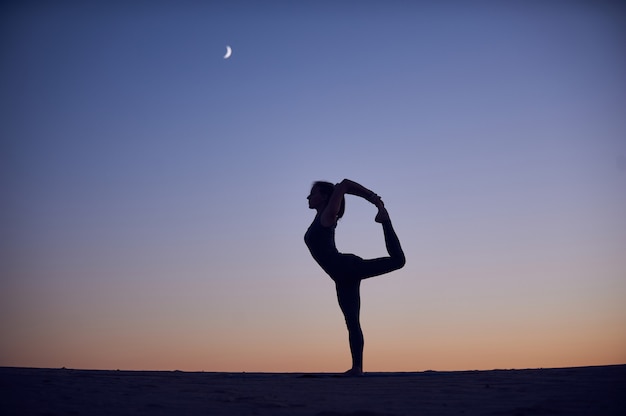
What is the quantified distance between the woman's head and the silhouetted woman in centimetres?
17

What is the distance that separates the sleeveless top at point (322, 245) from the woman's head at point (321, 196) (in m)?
0.25

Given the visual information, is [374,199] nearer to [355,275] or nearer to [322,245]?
[322,245]

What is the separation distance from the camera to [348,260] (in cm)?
801

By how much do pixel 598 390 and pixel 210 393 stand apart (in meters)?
3.39

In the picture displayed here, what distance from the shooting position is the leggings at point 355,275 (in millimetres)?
7988

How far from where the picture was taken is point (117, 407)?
17.4 feet

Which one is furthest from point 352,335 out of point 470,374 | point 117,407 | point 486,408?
point 117,407

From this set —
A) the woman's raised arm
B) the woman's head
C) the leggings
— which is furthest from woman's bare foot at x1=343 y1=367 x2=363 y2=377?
the woman's head

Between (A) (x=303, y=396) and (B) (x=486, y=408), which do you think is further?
(A) (x=303, y=396)

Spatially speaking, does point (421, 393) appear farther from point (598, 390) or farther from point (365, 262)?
point (365, 262)

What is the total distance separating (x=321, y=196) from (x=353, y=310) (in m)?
1.47

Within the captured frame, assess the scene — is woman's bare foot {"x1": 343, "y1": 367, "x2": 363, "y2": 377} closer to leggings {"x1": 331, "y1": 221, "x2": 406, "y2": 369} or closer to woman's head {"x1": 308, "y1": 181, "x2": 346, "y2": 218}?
leggings {"x1": 331, "y1": 221, "x2": 406, "y2": 369}

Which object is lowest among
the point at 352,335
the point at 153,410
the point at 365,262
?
the point at 153,410

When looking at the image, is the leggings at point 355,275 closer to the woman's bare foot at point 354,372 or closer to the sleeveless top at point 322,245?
the sleeveless top at point 322,245
